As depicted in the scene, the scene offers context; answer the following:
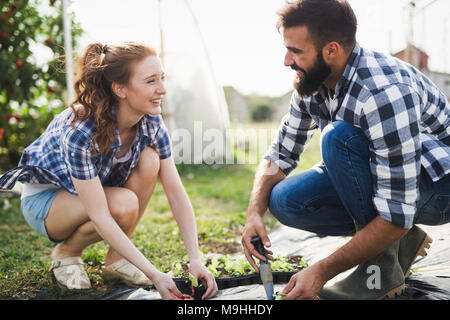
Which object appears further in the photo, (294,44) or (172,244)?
(172,244)

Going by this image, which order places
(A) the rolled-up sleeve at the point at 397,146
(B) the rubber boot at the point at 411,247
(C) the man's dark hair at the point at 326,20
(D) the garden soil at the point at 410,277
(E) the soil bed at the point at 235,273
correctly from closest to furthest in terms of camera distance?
(A) the rolled-up sleeve at the point at 397,146 < (C) the man's dark hair at the point at 326,20 < (D) the garden soil at the point at 410,277 < (B) the rubber boot at the point at 411,247 < (E) the soil bed at the point at 235,273

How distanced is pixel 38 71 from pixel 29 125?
2.42 feet

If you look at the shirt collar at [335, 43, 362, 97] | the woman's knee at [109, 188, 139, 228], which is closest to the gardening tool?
the woman's knee at [109, 188, 139, 228]

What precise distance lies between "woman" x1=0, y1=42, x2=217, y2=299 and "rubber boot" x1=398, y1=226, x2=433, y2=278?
902 millimetres

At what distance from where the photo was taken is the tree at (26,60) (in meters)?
4.75

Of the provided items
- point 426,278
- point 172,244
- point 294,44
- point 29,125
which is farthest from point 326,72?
point 29,125

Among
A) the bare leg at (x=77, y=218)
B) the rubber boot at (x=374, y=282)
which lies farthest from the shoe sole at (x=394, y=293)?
the bare leg at (x=77, y=218)

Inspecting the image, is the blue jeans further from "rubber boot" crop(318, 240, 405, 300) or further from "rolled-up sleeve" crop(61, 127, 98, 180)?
"rolled-up sleeve" crop(61, 127, 98, 180)

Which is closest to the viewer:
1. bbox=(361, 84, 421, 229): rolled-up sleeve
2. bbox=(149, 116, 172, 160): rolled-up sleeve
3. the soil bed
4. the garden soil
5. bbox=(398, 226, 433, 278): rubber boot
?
bbox=(361, 84, 421, 229): rolled-up sleeve

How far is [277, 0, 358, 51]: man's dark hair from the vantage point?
180 centimetres

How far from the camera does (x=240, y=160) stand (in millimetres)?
Result: 6332

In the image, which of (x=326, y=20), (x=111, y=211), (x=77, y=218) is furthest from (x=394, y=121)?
(x=77, y=218)

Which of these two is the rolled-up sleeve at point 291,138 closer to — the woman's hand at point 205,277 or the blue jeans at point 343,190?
the blue jeans at point 343,190

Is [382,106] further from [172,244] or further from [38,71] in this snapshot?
[38,71]
